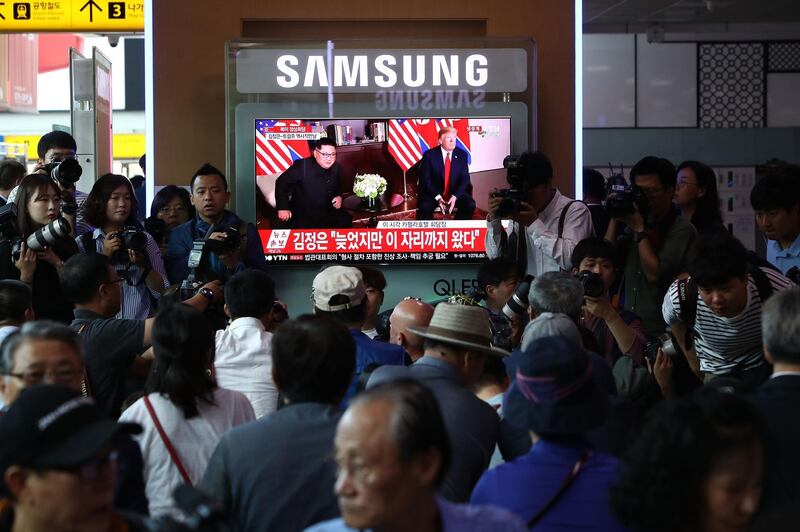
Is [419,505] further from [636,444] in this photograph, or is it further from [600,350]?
[600,350]

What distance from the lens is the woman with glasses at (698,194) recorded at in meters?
5.71

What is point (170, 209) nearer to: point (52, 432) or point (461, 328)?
point (461, 328)

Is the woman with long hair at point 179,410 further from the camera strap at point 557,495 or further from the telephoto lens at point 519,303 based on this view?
the telephoto lens at point 519,303

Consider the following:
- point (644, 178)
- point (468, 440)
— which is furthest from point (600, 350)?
point (468, 440)

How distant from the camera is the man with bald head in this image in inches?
157

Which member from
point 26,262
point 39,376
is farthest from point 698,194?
point 39,376

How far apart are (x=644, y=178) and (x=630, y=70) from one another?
8071 millimetres

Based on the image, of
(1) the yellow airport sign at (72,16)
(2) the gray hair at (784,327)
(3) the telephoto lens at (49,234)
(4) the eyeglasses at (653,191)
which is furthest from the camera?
(1) the yellow airport sign at (72,16)

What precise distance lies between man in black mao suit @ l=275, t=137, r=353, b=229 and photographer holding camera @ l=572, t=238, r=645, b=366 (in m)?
2.18

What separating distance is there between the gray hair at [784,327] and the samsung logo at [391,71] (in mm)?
4359

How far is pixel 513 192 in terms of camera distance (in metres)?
5.66

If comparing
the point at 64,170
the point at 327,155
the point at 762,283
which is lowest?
the point at 762,283

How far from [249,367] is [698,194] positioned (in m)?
2.72

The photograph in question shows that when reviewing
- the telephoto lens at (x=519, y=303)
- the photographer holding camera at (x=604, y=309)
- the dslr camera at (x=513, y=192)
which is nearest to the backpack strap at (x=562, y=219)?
the dslr camera at (x=513, y=192)
